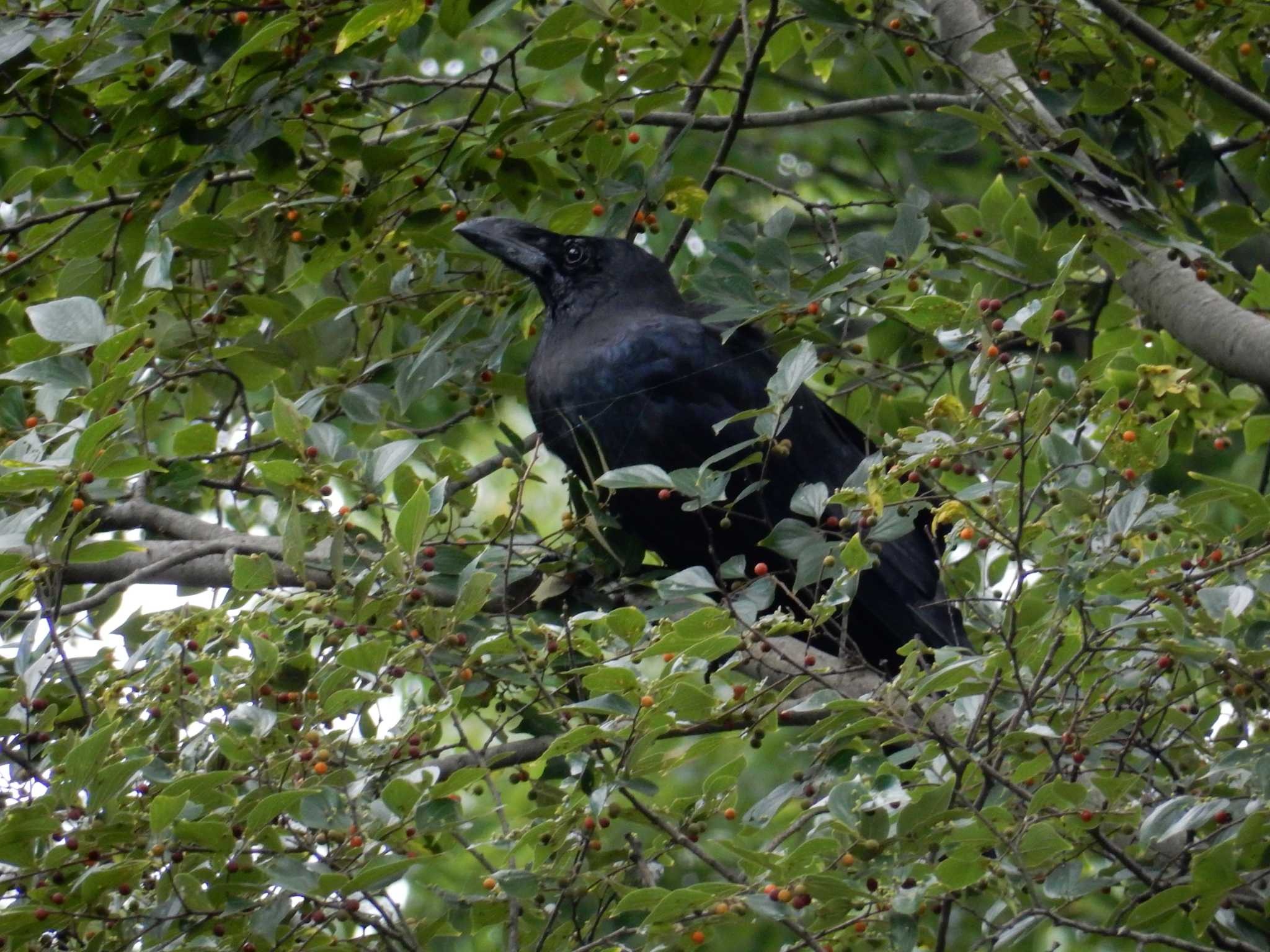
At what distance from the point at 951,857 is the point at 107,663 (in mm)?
1411

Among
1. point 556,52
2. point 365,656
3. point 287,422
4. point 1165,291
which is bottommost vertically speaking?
point 1165,291

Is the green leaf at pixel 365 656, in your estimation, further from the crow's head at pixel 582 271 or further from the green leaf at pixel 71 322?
the crow's head at pixel 582 271

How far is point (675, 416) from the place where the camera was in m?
3.75

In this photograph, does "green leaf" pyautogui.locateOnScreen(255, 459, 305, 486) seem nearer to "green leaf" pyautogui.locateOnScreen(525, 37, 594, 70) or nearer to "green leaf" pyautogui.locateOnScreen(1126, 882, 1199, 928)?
"green leaf" pyautogui.locateOnScreen(525, 37, 594, 70)

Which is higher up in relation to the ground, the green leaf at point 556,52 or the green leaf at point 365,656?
the green leaf at point 556,52

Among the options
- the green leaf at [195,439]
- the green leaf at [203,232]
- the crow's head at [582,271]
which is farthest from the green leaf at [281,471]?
the crow's head at [582,271]

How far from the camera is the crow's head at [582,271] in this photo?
153 inches

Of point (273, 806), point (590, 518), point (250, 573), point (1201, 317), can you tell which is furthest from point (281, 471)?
point (1201, 317)

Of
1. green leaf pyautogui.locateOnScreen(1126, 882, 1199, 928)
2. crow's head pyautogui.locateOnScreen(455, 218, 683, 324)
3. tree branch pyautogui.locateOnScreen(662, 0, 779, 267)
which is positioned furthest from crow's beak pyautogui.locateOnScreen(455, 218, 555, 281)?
green leaf pyautogui.locateOnScreen(1126, 882, 1199, 928)

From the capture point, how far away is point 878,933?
7.42 feet

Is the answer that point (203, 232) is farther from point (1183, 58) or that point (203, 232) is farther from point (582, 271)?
point (1183, 58)

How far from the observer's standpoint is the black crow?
3.68 metres

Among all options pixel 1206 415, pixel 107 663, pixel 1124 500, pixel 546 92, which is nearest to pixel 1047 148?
pixel 1206 415

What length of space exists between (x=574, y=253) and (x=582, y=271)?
0.17ft
